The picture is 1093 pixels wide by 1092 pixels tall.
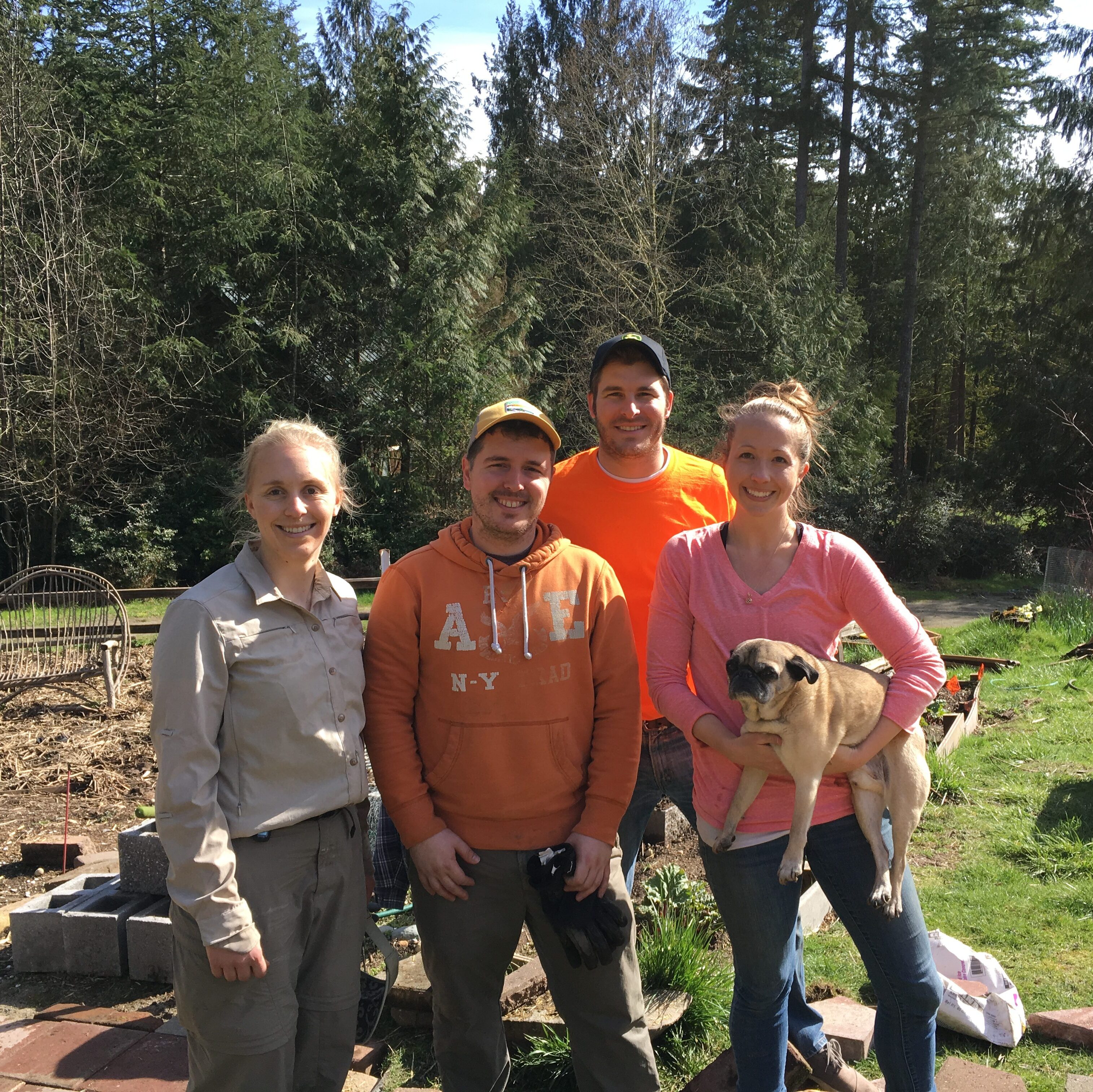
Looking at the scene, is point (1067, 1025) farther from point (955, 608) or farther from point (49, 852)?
point (955, 608)

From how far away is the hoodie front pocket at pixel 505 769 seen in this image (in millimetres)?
2531

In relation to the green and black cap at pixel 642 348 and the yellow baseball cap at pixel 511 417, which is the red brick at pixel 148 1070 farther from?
the green and black cap at pixel 642 348

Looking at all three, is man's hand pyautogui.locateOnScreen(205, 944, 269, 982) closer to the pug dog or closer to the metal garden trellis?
the pug dog

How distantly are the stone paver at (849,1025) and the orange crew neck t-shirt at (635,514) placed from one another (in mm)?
1530

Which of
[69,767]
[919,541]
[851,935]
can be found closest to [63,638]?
[69,767]

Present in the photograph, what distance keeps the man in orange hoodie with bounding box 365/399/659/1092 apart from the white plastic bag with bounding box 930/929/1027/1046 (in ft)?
4.98

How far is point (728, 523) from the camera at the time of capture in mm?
2705

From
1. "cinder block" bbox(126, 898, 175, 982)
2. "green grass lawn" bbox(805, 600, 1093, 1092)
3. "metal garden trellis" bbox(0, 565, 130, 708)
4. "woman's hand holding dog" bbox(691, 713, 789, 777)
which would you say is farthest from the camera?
"metal garden trellis" bbox(0, 565, 130, 708)

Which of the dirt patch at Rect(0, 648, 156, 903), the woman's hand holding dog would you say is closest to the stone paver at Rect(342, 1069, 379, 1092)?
the woman's hand holding dog

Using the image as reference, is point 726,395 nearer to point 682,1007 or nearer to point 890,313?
point 890,313

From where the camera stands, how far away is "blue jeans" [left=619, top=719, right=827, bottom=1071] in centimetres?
293

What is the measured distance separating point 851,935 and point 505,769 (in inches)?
40.2

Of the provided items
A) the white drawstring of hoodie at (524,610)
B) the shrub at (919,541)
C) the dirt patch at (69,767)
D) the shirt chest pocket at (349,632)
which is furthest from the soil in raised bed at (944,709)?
the shrub at (919,541)

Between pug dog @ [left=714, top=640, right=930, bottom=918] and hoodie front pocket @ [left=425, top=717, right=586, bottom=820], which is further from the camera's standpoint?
hoodie front pocket @ [left=425, top=717, right=586, bottom=820]
